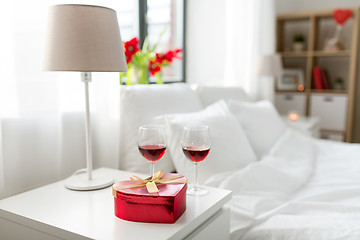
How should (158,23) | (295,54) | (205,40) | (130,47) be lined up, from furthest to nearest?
(295,54) < (205,40) < (158,23) < (130,47)

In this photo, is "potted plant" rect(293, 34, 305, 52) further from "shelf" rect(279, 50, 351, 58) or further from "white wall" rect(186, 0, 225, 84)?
"white wall" rect(186, 0, 225, 84)

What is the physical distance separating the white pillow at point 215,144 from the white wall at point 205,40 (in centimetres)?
140

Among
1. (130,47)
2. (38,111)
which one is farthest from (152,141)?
(130,47)

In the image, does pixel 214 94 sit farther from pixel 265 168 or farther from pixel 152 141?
pixel 152 141

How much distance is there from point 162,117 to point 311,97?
2.64 m

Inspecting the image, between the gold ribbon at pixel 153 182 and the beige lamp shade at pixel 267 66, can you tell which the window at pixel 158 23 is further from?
the gold ribbon at pixel 153 182

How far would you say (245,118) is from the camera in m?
2.01

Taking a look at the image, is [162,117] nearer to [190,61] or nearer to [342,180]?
[342,180]

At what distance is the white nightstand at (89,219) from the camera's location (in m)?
0.82

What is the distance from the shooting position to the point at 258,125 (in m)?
2.02

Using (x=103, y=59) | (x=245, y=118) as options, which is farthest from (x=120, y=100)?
→ (x=245, y=118)

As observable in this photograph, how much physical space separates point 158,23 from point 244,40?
33.3 inches

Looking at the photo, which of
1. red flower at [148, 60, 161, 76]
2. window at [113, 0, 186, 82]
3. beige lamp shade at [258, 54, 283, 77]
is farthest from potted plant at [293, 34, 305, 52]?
red flower at [148, 60, 161, 76]

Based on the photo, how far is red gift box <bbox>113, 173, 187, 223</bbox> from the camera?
84cm
